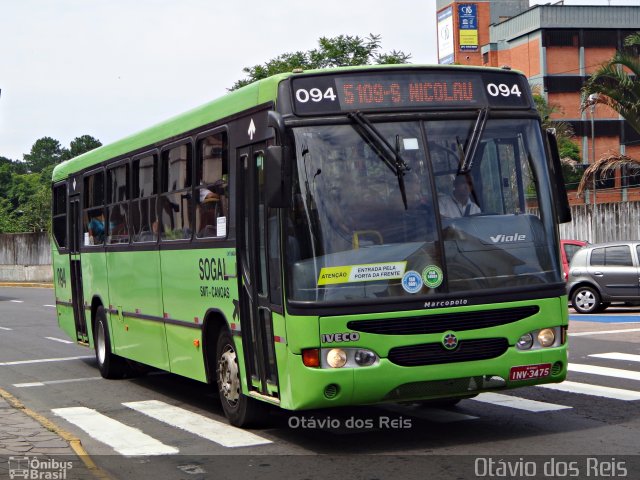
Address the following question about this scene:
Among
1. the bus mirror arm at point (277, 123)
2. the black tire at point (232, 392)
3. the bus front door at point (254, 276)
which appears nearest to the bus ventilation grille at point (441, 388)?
the bus front door at point (254, 276)

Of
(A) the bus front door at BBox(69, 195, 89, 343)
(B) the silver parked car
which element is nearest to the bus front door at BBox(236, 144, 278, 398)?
(A) the bus front door at BBox(69, 195, 89, 343)

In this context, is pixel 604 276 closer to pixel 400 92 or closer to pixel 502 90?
pixel 502 90

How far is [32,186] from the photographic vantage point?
135875 mm

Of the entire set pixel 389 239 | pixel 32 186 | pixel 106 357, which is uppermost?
pixel 32 186

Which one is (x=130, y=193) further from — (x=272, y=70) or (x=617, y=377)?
(x=272, y=70)

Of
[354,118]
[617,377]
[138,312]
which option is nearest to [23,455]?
[354,118]

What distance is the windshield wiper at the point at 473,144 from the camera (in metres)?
9.18

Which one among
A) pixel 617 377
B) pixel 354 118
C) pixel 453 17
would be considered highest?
pixel 453 17

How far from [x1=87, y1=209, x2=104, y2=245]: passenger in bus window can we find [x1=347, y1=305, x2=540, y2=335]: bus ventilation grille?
7506 millimetres

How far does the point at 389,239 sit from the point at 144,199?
17.3 feet

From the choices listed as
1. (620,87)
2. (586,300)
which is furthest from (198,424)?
(620,87)

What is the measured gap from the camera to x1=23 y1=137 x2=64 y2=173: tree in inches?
7283

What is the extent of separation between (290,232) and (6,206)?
118007mm

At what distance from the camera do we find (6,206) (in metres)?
122
